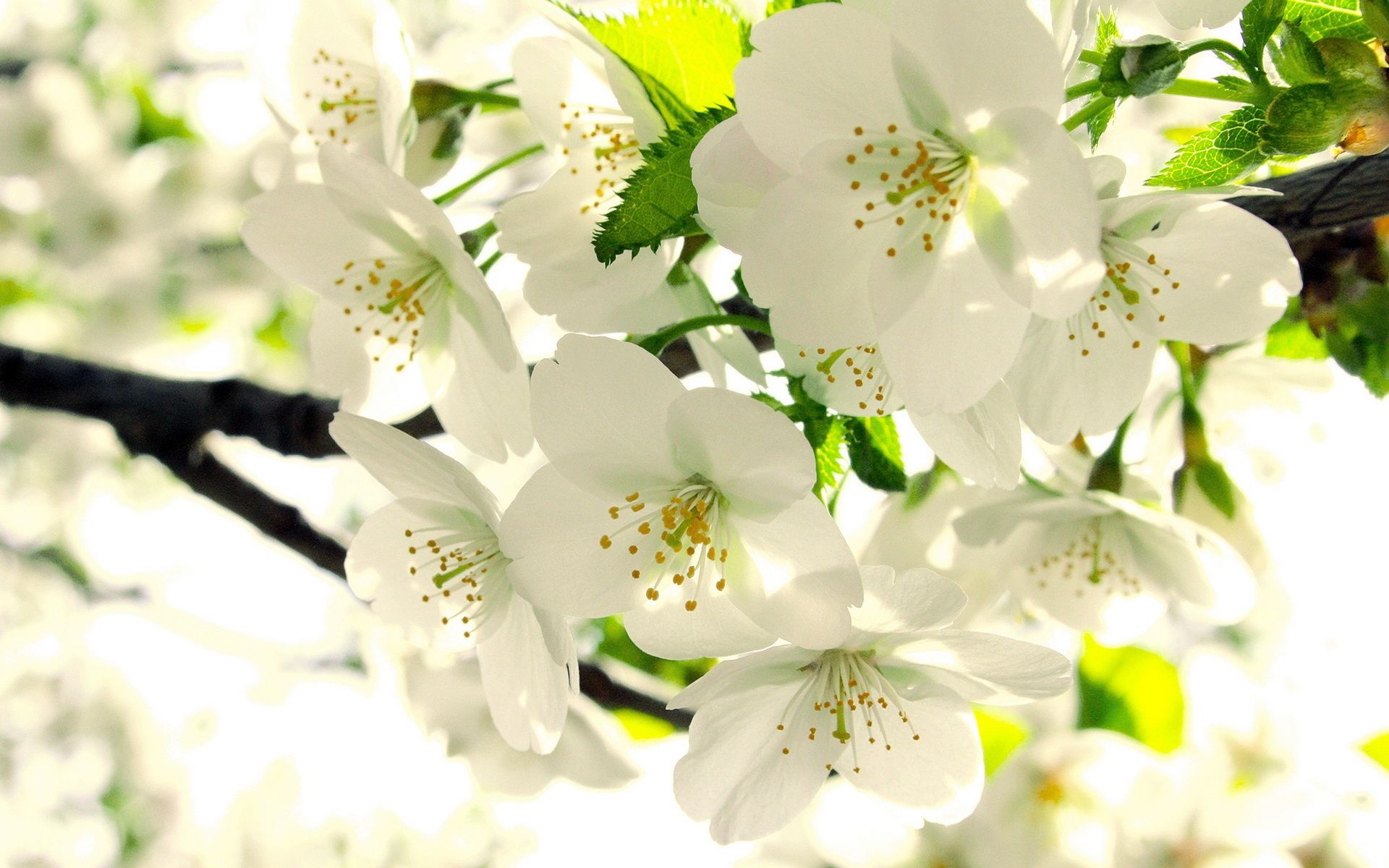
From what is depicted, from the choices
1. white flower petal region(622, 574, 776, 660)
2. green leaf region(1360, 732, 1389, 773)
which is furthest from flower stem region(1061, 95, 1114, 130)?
green leaf region(1360, 732, 1389, 773)

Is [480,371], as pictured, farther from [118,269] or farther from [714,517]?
[118,269]

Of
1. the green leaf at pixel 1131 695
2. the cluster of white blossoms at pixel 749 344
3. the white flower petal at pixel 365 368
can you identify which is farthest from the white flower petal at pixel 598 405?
the green leaf at pixel 1131 695

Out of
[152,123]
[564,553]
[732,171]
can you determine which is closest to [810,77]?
[732,171]

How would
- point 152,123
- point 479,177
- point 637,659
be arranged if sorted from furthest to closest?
point 152,123
point 637,659
point 479,177

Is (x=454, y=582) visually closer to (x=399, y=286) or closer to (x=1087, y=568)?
(x=399, y=286)

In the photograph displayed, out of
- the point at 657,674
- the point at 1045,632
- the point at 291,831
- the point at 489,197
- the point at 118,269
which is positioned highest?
the point at 489,197

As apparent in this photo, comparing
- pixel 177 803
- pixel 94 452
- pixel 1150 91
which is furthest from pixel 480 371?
pixel 94 452
